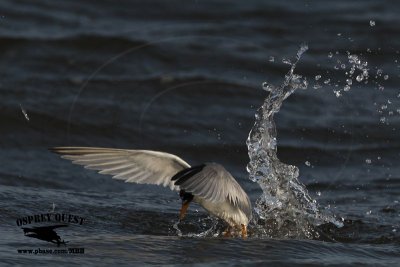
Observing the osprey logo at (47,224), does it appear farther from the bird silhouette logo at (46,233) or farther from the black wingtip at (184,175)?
the black wingtip at (184,175)

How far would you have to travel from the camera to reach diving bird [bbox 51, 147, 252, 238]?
5.66 m

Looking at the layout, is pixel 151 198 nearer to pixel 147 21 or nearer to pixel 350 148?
pixel 350 148

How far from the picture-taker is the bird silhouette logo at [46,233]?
223 inches

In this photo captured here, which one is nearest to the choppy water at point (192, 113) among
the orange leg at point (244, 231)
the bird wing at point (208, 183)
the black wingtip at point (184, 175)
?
the orange leg at point (244, 231)

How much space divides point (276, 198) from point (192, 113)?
373cm

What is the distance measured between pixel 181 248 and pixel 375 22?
7591 millimetres

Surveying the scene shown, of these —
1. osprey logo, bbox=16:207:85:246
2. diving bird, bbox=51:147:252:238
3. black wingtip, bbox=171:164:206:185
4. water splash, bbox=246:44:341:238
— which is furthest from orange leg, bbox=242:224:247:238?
osprey logo, bbox=16:207:85:246

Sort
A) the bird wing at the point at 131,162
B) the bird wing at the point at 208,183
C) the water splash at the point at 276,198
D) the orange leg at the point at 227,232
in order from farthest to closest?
the water splash at the point at 276,198
the orange leg at the point at 227,232
the bird wing at the point at 131,162
the bird wing at the point at 208,183

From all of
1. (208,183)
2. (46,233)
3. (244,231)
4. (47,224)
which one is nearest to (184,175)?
(208,183)

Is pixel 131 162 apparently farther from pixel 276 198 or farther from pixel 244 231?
pixel 276 198

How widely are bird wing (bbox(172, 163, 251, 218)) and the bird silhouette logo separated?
78 cm

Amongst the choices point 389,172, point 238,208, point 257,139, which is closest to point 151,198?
point 257,139

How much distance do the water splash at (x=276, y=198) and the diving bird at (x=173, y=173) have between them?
0.35m

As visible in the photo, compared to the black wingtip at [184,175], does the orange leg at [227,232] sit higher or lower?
lower
